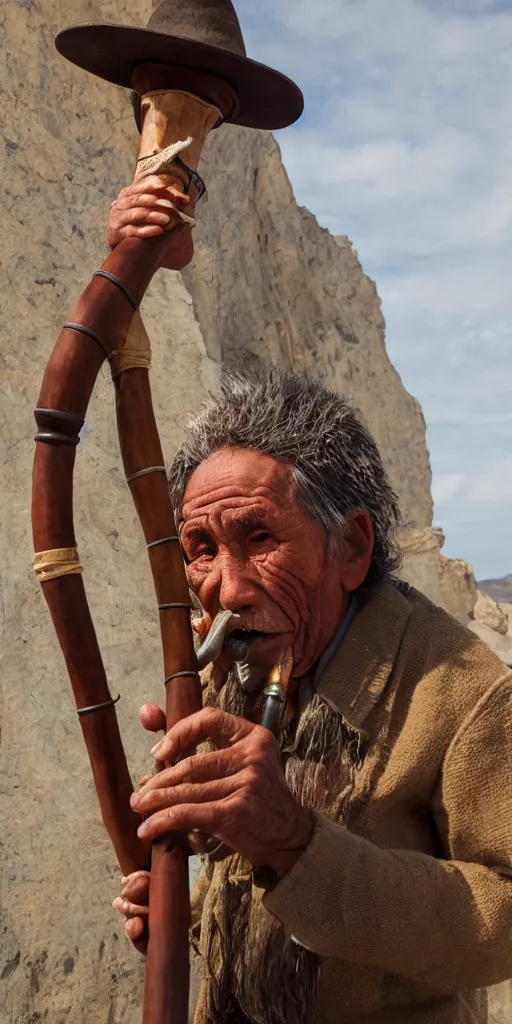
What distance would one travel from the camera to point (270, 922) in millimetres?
1437

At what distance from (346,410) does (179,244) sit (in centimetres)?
39

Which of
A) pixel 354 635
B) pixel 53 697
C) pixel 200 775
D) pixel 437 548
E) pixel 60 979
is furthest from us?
pixel 437 548

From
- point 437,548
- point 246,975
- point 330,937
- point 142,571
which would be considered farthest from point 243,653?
point 437,548

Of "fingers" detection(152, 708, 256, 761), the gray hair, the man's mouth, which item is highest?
the gray hair

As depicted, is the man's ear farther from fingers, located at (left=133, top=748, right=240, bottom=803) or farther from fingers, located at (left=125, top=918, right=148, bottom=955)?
fingers, located at (left=125, top=918, right=148, bottom=955)

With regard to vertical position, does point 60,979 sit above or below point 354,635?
below

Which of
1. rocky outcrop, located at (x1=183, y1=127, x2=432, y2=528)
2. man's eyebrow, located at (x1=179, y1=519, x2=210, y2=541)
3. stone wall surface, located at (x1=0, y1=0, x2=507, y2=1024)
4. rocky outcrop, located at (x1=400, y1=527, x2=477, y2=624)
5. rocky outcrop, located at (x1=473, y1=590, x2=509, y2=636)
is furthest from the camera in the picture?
rocky outcrop, located at (x1=473, y1=590, x2=509, y2=636)

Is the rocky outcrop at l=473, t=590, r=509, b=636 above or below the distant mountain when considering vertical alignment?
below

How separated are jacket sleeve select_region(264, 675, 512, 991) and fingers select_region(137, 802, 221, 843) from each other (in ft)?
0.48

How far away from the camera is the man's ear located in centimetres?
150

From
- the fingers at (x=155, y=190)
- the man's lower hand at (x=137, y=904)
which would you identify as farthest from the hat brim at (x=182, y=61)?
the man's lower hand at (x=137, y=904)

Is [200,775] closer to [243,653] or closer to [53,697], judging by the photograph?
[243,653]

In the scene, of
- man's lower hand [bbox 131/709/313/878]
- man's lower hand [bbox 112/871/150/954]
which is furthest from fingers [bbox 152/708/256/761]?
man's lower hand [bbox 112/871/150/954]

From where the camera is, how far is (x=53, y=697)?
266 centimetres
